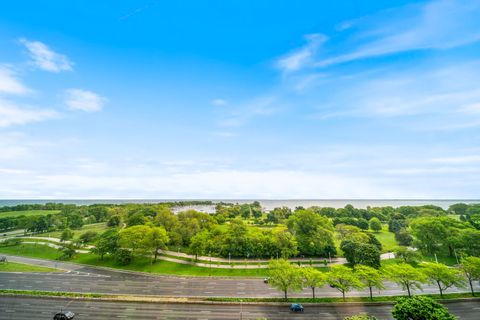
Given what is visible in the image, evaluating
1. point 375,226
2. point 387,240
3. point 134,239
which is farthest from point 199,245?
point 375,226

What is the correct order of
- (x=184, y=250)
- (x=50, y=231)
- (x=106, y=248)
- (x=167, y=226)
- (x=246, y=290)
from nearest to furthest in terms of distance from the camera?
(x=246, y=290), (x=106, y=248), (x=184, y=250), (x=167, y=226), (x=50, y=231)

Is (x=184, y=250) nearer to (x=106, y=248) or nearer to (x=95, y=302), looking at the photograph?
(x=106, y=248)

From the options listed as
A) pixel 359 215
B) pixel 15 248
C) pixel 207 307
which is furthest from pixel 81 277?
pixel 359 215

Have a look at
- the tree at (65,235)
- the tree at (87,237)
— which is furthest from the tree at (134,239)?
the tree at (65,235)

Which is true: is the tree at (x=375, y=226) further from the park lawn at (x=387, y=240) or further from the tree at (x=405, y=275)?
the tree at (x=405, y=275)

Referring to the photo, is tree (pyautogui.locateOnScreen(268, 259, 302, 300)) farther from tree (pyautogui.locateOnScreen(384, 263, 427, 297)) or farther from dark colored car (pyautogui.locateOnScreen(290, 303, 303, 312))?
tree (pyautogui.locateOnScreen(384, 263, 427, 297))

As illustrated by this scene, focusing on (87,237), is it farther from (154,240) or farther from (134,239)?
(154,240)

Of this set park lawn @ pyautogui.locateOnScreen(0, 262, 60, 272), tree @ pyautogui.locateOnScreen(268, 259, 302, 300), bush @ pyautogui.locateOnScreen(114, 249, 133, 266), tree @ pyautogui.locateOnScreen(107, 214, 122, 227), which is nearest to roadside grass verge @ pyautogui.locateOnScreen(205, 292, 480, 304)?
tree @ pyautogui.locateOnScreen(268, 259, 302, 300)
